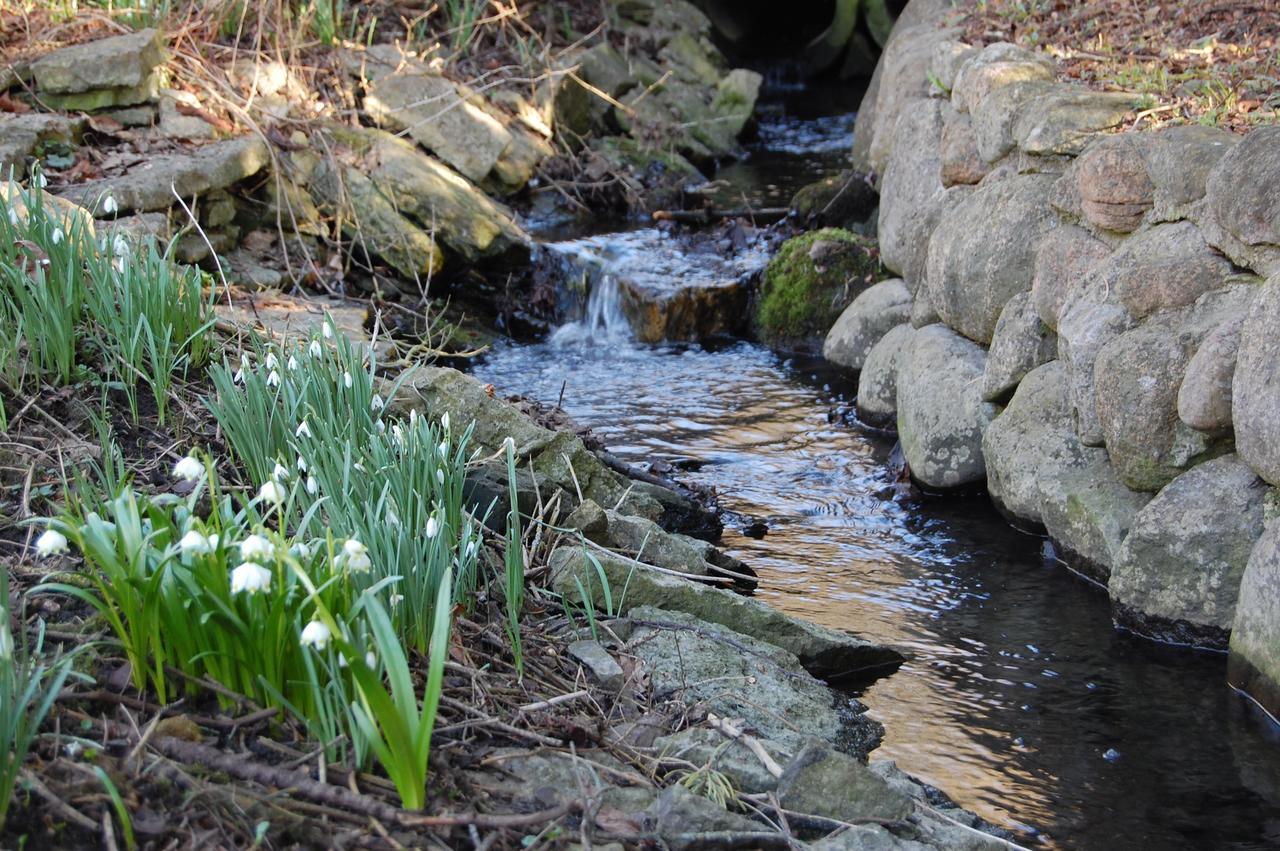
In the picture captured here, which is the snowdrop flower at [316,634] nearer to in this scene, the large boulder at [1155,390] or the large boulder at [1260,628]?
the large boulder at [1260,628]

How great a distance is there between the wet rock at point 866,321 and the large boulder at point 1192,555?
310cm

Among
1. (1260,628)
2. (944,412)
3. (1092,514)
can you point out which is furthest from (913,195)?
(1260,628)

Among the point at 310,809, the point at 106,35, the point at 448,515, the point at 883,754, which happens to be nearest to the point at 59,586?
the point at 310,809

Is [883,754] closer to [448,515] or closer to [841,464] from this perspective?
[448,515]

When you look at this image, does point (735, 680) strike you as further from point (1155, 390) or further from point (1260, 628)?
point (1155, 390)

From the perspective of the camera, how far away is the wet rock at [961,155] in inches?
266

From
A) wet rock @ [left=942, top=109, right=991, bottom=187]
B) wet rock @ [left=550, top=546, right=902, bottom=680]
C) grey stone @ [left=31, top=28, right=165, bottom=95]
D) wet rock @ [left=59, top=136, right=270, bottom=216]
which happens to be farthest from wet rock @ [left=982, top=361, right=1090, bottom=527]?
grey stone @ [left=31, top=28, right=165, bottom=95]

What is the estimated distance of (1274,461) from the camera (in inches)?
161

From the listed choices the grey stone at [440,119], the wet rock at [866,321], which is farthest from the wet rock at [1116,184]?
the grey stone at [440,119]

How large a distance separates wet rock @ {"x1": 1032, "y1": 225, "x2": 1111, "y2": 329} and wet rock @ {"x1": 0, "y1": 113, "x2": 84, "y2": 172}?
5637mm

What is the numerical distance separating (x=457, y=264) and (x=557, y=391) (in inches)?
77.0

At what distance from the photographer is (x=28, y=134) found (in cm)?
738

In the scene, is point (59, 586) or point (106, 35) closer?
point (59, 586)

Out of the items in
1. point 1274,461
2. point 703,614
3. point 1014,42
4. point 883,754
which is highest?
point 1014,42
